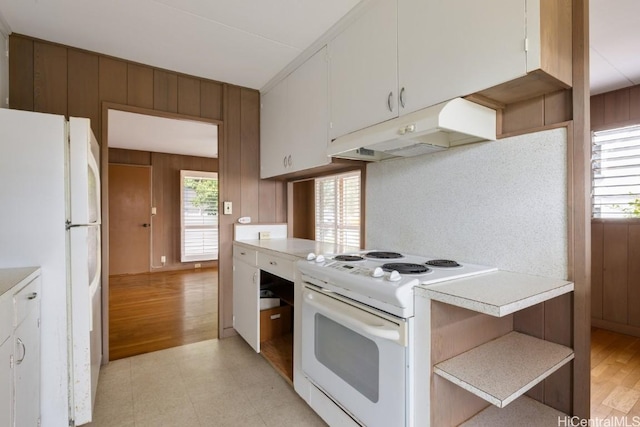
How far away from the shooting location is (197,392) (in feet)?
6.56

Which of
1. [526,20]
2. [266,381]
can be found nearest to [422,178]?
[526,20]

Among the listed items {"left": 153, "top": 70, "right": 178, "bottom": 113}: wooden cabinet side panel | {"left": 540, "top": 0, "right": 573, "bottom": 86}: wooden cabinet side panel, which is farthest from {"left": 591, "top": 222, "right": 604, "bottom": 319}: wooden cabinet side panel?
{"left": 153, "top": 70, "right": 178, "bottom": 113}: wooden cabinet side panel

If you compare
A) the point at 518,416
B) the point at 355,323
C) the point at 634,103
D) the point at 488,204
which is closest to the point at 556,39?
the point at 488,204

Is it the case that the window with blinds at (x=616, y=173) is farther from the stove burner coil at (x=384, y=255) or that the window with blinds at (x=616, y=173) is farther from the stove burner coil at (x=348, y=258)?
the stove burner coil at (x=348, y=258)

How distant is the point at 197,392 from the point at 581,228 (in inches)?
88.2

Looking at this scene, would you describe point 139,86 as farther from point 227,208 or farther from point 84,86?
point 227,208

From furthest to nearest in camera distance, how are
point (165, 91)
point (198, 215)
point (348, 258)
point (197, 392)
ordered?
point (198, 215) → point (165, 91) → point (197, 392) → point (348, 258)

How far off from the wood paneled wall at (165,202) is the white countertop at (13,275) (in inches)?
186

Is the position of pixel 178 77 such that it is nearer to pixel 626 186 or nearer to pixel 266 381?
pixel 266 381

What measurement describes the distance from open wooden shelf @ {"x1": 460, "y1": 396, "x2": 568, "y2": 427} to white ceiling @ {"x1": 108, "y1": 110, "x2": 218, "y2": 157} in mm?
3410

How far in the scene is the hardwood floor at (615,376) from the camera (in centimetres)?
179

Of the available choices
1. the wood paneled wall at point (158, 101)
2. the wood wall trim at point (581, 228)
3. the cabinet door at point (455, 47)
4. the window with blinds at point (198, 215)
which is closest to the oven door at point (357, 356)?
the wood wall trim at point (581, 228)

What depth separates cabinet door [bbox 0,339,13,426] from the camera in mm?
1039

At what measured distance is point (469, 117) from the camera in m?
1.30
